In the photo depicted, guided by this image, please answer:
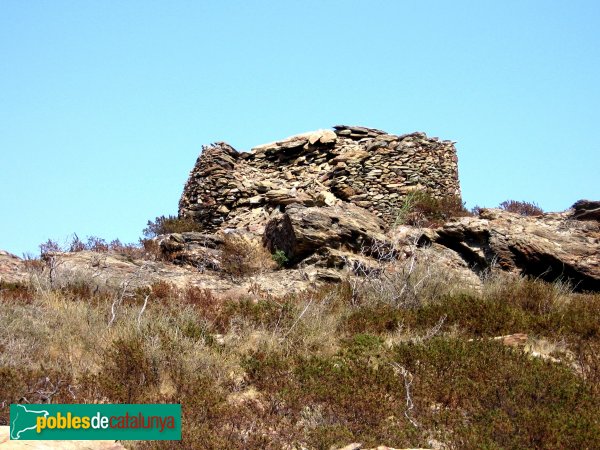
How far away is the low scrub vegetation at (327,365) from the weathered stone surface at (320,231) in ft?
9.65

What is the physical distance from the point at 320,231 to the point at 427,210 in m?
3.64

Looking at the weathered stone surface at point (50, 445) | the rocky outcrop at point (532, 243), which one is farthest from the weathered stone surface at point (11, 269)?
the rocky outcrop at point (532, 243)

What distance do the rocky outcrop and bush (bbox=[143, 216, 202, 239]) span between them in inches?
240

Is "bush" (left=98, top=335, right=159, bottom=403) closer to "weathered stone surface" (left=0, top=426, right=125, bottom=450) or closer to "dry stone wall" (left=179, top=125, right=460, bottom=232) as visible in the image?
"weathered stone surface" (left=0, top=426, right=125, bottom=450)

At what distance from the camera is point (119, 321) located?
777 cm

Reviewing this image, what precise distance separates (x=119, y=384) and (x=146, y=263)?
6.68 metres

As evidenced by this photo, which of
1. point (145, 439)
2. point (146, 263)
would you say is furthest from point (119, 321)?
point (146, 263)

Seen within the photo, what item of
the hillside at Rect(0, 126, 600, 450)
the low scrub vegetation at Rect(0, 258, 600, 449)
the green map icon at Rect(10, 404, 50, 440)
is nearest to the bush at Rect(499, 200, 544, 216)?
the hillside at Rect(0, 126, 600, 450)

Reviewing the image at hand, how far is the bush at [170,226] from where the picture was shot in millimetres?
16250

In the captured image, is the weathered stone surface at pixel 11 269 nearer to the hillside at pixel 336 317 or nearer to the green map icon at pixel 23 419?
the hillside at pixel 336 317

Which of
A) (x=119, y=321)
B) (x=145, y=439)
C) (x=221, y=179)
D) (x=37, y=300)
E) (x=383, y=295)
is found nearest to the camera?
(x=145, y=439)

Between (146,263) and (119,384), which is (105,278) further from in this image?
(119,384)

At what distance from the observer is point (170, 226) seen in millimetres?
16281

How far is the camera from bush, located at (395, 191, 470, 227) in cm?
1476
